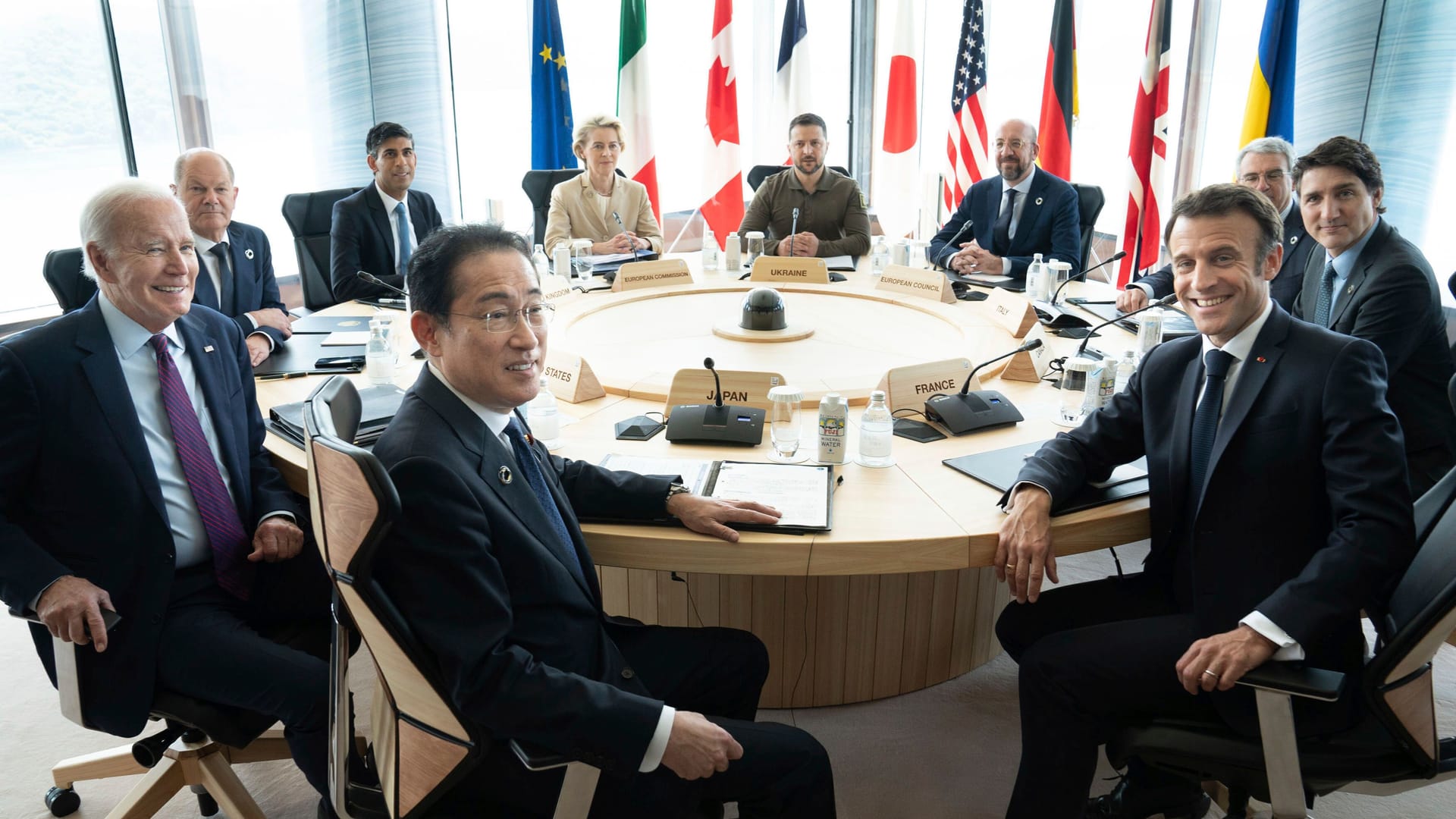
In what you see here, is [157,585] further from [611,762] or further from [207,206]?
[207,206]

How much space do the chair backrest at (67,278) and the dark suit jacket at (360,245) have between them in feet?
3.93

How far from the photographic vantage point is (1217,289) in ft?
6.15

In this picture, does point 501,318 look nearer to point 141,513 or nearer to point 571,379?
point 141,513

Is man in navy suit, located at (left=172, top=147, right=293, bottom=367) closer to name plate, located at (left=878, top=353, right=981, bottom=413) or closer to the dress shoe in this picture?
name plate, located at (left=878, top=353, right=981, bottom=413)

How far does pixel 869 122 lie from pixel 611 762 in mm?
6715

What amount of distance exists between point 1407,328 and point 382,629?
2.78m

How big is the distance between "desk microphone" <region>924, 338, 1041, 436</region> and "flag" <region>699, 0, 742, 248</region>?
4238 mm

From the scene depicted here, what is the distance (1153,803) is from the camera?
2023 mm

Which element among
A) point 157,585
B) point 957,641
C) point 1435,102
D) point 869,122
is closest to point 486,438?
point 157,585

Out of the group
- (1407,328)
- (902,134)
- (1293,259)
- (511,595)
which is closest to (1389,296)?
(1407,328)

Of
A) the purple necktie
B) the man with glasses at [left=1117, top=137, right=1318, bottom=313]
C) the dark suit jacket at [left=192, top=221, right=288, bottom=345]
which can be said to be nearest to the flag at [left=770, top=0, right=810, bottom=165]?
the man with glasses at [left=1117, top=137, right=1318, bottom=313]

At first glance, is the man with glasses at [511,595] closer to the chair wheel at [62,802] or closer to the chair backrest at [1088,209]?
the chair wheel at [62,802]

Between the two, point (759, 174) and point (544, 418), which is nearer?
point (544, 418)

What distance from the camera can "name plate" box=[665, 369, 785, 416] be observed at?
8.02 ft
